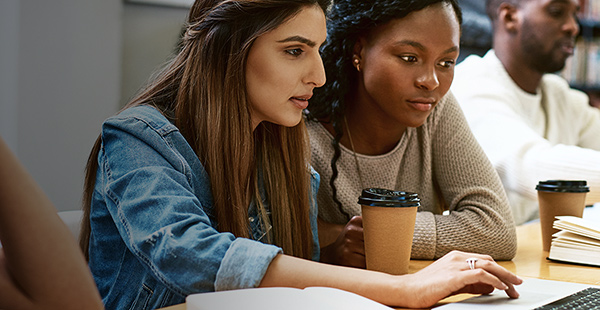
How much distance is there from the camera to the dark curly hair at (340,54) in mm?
1466

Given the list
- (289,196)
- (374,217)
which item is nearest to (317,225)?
(289,196)

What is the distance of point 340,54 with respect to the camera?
156 cm

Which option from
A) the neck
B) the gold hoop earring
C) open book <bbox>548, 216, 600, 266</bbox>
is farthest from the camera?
the neck

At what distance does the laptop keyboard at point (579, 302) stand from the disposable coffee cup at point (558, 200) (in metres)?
0.46

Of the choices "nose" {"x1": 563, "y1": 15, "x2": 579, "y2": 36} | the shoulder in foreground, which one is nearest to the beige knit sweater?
the shoulder in foreground

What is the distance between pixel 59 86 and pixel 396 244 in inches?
52.2

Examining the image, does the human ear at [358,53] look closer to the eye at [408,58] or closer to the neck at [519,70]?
the eye at [408,58]

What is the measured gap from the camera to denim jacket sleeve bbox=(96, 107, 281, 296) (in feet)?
2.77

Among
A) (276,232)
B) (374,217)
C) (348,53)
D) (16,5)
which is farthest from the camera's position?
(16,5)

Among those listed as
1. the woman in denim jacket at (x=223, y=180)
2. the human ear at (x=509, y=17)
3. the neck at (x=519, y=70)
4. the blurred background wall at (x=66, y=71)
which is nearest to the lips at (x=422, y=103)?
the woman in denim jacket at (x=223, y=180)

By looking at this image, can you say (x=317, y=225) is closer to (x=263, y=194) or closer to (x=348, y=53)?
(x=263, y=194)

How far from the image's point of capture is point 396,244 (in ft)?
3.63

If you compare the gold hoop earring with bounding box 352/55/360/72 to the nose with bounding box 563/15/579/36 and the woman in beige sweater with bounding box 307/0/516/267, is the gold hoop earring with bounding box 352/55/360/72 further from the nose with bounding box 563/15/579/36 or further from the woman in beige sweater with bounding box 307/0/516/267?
the nose with bounding box 563/15/579/36

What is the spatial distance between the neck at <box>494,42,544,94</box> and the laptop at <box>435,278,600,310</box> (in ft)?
5.50
